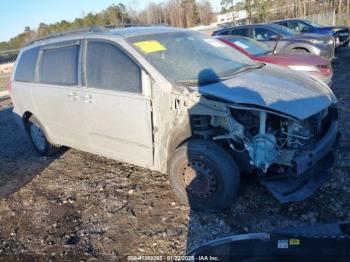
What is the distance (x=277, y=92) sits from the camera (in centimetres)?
342

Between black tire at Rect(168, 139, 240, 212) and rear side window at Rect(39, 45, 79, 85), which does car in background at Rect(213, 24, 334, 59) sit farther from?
black tire at Rect(168, 139, 240, 212)

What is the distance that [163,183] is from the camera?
4379 millimetres

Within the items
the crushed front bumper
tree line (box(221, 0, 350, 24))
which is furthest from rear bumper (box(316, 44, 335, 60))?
tree line (box(221, 0, 350, 24))

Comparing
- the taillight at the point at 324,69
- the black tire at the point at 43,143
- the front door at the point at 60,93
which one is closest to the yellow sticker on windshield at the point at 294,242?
the front door at the point at 60,93

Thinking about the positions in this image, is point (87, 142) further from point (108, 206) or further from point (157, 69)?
point (157, 69)

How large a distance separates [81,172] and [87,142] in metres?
0.71

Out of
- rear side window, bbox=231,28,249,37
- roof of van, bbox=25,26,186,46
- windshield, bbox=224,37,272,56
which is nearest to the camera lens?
roof of van, bbox=25,26,186,46

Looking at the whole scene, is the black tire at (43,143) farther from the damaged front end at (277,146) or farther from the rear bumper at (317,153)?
the rear bumper at (317,153)

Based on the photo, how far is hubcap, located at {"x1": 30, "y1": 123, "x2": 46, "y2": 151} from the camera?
221 inches

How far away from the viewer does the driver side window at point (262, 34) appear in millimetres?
11652

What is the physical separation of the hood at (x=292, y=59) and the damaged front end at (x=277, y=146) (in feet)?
12.9

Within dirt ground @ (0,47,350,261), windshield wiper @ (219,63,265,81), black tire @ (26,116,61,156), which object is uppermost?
windshield wiper @ (219,63,265,81)

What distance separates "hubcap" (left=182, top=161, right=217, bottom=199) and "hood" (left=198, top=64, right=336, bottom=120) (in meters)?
0.70

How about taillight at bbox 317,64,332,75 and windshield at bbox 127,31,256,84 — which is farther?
taillight at bbox 317,64,332,75
